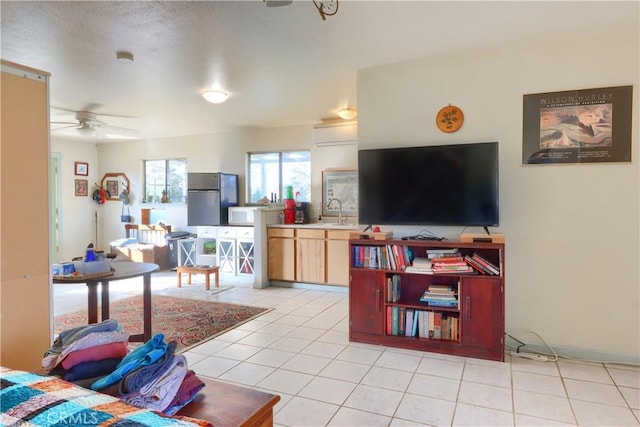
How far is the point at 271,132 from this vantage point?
6.31 m

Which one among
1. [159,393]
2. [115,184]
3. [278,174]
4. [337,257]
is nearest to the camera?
[159,393]

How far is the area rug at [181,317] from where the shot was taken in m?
3.56

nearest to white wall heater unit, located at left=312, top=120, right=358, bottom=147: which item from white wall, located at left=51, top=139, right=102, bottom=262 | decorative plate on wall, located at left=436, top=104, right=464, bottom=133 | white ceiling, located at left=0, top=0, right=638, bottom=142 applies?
white ceiling, located at left=0, top=0, right=638, bottom=142

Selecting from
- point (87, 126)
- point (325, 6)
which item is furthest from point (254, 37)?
point (87, 126)

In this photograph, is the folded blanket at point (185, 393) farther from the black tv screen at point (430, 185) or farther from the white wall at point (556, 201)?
the white wall at point (556, 201)

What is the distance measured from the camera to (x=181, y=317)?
4.04 m

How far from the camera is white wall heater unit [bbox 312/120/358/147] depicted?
17.8ft

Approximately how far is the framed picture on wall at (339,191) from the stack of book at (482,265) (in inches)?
107

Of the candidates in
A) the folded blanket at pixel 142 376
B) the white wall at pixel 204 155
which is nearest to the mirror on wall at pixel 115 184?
the white wall at pixel 204 155

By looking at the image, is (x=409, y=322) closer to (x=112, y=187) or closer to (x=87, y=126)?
(x=87, y=126)

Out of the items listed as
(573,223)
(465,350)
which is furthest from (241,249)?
(573,223)

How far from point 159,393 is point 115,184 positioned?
294 inches

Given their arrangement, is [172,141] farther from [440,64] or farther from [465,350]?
[465,350]

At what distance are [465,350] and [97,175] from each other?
7.74m
